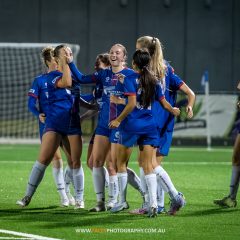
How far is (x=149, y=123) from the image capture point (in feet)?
36.1

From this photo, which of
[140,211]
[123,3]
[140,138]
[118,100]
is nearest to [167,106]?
[140,138]

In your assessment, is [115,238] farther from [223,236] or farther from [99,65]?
[99,65]

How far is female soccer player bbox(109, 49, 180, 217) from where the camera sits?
1090cm

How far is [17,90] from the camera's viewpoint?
98.8ft

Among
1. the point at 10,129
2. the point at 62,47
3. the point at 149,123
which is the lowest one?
the point at 10,129

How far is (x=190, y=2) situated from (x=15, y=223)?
23.7m

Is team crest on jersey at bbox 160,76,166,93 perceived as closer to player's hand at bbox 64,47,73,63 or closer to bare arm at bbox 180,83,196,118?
bare arm at bbox 180,83,196,118

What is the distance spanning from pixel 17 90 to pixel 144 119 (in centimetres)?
1945

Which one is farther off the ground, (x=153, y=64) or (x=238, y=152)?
(x=153, y=64)

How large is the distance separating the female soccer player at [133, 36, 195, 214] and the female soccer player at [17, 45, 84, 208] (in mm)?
1049

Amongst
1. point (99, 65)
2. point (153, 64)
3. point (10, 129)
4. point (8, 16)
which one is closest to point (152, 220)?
point (153, 64)

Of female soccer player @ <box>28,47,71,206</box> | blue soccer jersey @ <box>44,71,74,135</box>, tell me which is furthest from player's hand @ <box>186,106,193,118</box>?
female soccer player @ <box>28,47,71,206</box>

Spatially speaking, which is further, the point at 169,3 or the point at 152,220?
the point at 169,3

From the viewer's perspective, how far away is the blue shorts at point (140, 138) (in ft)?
36.0
